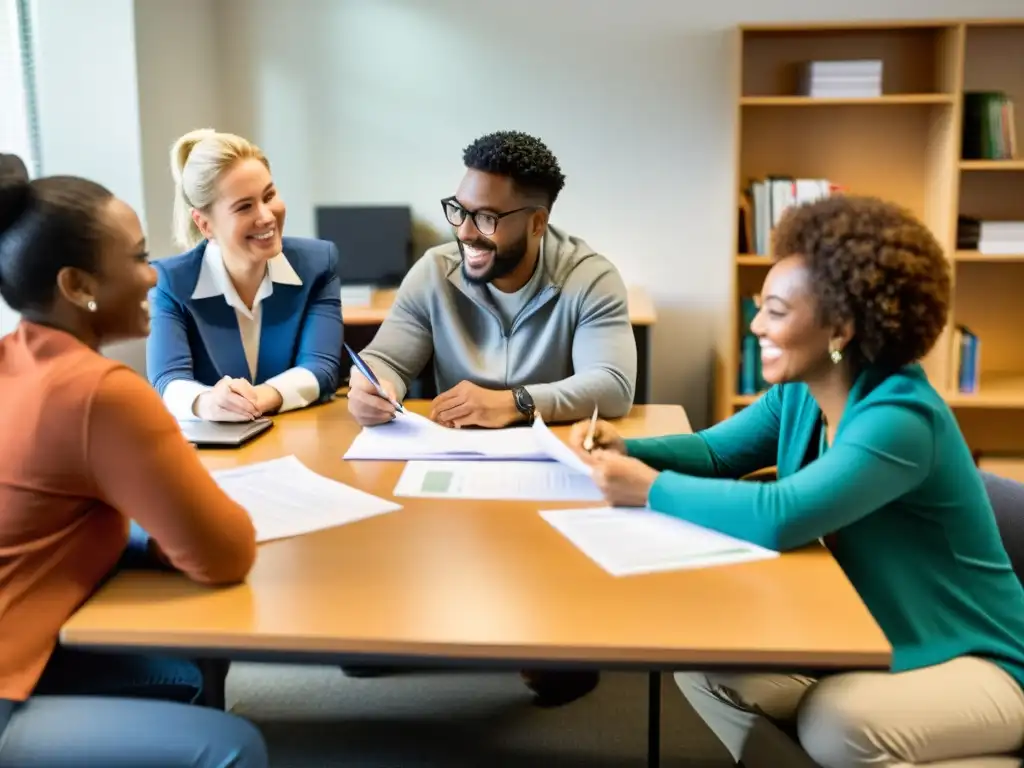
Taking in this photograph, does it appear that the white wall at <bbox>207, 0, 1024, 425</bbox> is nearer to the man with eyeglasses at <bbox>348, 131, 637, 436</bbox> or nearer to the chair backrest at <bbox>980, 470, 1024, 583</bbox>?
Answer: the man with eyeglasses at <bbox>348, 131, 637, 436</bbox>

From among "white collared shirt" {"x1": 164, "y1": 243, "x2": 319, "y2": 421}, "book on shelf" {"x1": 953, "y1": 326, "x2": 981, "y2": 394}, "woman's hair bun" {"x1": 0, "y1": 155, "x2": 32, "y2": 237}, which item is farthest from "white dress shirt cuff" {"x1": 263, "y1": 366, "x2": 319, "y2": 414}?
"book on shelf" {"x1": 953, "y1": 326, "x2": 981, "y2": 394}

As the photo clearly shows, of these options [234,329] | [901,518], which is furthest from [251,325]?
[901,518]

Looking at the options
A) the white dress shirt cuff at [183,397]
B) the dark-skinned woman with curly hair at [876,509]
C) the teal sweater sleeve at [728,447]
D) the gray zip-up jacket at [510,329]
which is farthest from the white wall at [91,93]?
the dark-skinned woman with curly hair at [876,509]

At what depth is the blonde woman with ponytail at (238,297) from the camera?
216cm

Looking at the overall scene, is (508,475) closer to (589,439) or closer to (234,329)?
(589,439)

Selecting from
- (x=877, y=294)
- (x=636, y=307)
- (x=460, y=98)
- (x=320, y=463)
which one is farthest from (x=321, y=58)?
(x=877, y=294)

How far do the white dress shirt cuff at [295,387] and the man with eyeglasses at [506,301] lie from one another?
0.09 m

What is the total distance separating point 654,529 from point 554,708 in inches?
41.9

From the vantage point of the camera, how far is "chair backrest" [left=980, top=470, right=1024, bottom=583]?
152 centimetres

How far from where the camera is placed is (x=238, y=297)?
2229mm

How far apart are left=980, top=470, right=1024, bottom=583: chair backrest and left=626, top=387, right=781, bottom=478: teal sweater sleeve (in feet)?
1.13

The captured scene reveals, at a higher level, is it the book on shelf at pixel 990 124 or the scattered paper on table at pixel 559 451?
the book on shelf at pixel 990 124

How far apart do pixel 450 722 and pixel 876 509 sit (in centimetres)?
126

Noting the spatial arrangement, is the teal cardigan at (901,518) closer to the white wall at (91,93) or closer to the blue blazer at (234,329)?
the blue blazer at (234,329)
